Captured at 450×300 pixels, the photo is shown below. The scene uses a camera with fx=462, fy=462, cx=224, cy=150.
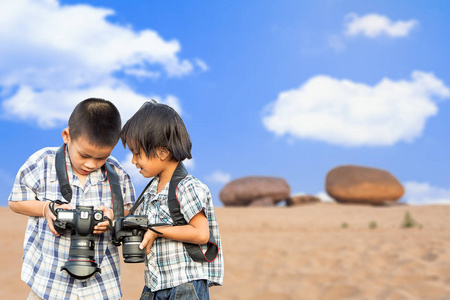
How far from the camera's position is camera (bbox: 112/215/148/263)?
202cm

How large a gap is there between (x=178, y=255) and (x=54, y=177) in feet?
2.77

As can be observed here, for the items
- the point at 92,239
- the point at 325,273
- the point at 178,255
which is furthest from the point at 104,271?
the point at 325,273

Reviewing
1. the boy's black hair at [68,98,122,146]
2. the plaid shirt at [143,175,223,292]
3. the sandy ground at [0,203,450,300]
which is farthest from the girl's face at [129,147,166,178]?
the sandy ground at [0,203,450,300]

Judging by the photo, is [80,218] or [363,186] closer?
[80,218]

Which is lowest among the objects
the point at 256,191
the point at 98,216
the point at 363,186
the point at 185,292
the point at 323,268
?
the point at 323,268

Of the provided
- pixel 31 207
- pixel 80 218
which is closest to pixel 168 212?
pixel 80 218

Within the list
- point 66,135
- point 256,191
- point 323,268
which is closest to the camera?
point 66,135

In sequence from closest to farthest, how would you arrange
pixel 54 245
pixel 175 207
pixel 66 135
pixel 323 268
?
pixel 175 207, pixel 54 245, pixel 66 135, pixel 323 268

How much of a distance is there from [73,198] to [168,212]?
0.59 metres

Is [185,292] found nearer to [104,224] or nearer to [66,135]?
[104,224]

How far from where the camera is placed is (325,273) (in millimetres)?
5711

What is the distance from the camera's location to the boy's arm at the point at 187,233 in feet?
6.70

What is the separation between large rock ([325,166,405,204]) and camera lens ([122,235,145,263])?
771 inches

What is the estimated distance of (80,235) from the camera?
218cm
